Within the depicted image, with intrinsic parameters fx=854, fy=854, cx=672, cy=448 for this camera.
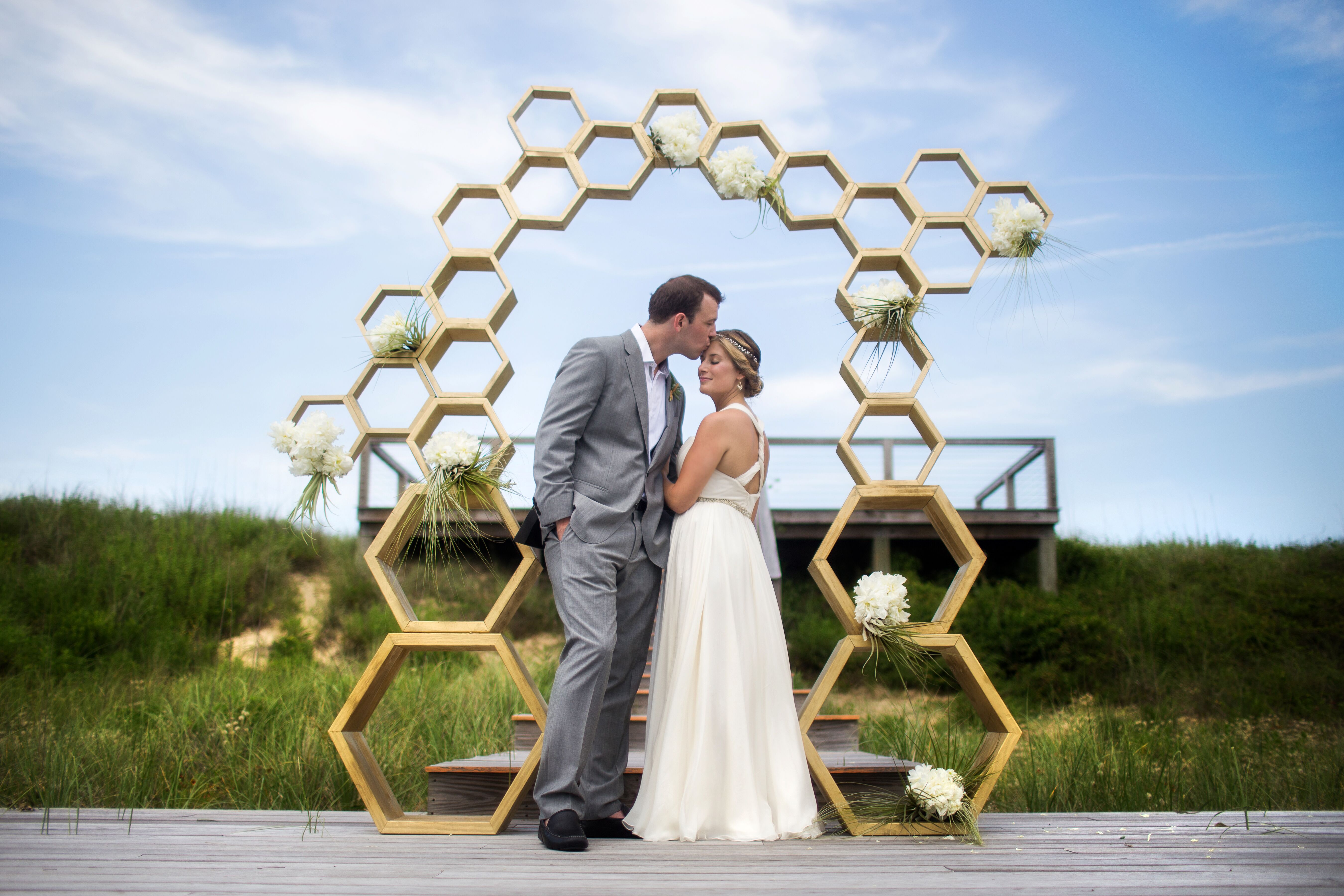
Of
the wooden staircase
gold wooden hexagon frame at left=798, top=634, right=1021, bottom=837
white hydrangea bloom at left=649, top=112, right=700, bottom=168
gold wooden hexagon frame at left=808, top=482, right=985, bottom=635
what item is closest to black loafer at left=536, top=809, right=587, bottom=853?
the wooden staircase

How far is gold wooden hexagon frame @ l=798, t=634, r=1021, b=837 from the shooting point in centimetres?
297

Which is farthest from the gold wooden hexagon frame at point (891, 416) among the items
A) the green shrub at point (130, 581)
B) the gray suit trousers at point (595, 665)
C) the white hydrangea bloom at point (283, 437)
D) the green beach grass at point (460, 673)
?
the green shrub at point (130, 581)

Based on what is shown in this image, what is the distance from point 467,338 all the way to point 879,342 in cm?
164

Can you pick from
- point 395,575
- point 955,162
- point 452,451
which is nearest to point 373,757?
point 395,575

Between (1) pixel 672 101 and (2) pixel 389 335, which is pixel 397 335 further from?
(1) pixel 672 101

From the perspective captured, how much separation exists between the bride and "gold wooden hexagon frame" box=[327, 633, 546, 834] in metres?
0.43

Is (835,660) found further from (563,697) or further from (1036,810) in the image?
(1036,810)

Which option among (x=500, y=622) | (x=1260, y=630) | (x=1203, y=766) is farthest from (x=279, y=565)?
(x=1260, y=630)

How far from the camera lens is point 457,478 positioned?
3.04m

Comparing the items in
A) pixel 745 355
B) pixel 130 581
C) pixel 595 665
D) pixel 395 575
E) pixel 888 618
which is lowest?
pixel 595 665

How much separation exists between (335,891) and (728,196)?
2.71 m

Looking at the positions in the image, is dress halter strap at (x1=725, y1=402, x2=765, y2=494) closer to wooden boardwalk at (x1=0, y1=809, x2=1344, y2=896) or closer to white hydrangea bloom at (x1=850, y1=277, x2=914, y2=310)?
white hydrangea bloom at (x1=850, y1=277, x2=914, y2=310)

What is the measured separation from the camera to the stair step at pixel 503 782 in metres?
3.28

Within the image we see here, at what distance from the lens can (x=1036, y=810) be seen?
4027 millimetres
